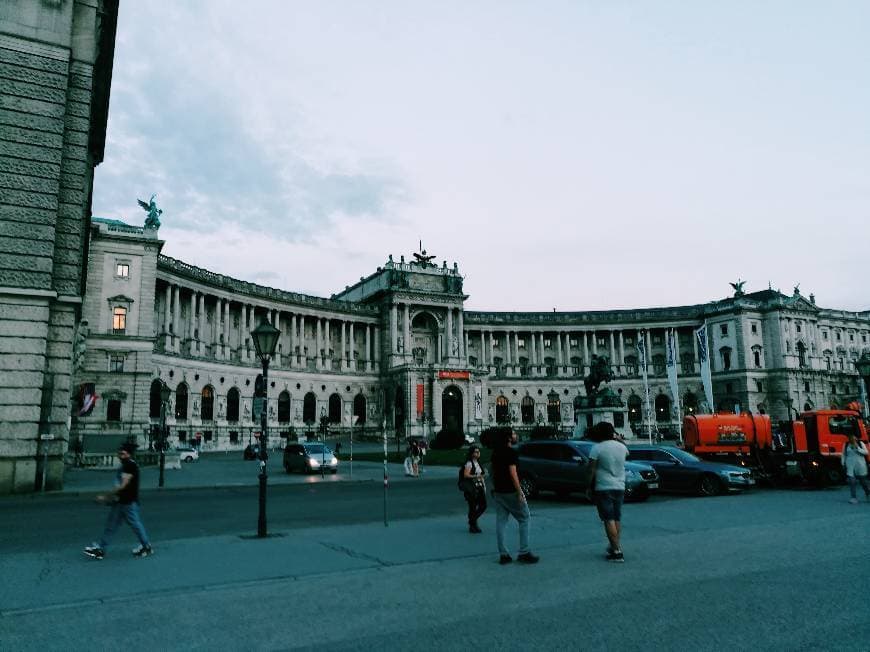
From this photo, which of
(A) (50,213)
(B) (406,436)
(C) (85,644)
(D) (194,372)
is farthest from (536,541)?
(B) (406,436)

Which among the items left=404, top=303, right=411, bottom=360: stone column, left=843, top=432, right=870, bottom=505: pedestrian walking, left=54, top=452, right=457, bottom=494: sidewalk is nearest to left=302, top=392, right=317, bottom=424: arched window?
left=404, top=303, right=411, bottom=360: stone column

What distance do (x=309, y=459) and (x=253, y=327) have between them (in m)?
53.0

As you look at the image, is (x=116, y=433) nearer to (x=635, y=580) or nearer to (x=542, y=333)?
(x=635, y=580)

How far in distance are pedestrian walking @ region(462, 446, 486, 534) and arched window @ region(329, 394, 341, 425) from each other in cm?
7891

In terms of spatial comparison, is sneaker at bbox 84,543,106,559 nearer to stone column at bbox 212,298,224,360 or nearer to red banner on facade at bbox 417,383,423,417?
stone column at bbox 212,298,224,360

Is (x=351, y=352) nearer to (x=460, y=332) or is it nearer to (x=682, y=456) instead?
(x=460, y=332)

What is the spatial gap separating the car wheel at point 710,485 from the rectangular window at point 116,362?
5220 centimetres

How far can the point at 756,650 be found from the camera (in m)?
6.89

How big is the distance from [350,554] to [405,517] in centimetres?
603

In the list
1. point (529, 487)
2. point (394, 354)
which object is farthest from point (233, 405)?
point (529, 487)

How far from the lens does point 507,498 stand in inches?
462

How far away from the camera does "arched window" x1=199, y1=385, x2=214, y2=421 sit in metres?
75.8

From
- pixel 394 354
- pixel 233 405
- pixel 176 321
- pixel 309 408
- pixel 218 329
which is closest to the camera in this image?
pixel 176 321

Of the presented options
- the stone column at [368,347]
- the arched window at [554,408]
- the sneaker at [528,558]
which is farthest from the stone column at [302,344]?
the sneaker at [528,558]
